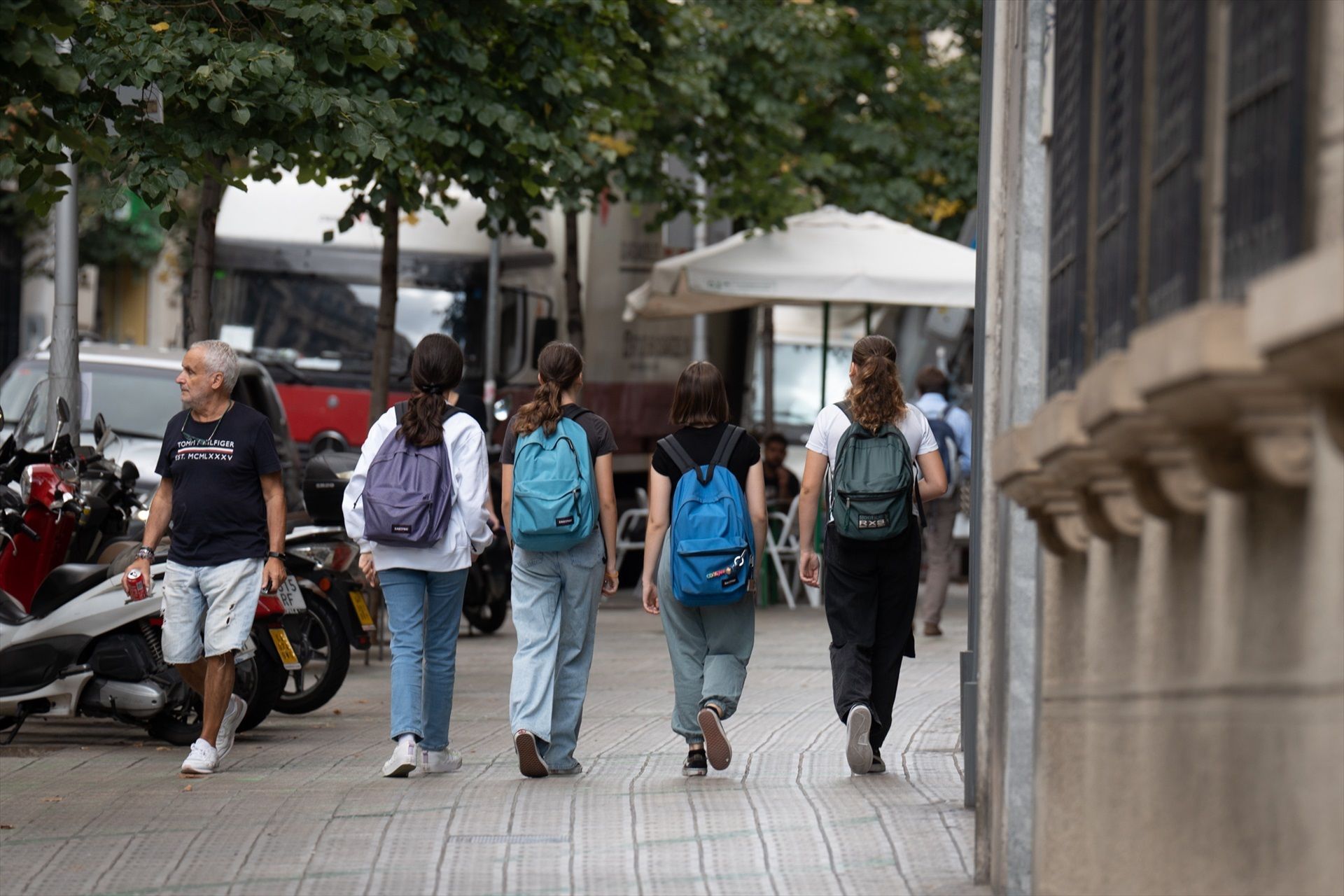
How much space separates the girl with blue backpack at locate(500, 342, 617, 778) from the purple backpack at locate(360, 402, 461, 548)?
254 mm

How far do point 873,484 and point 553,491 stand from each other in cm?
122

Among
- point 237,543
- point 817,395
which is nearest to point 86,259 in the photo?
point 817,395

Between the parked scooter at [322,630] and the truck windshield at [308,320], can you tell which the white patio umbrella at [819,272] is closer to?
the truck windshield at [308,320]

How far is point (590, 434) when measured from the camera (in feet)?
26.7

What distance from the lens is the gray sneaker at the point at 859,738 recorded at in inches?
307

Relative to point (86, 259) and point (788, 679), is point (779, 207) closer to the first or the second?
point (788, 679)

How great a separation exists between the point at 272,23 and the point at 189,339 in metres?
4.29

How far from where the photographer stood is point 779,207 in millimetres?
18000

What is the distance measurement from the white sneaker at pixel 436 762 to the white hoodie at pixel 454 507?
718 mm

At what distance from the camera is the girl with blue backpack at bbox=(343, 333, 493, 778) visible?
26.0ft

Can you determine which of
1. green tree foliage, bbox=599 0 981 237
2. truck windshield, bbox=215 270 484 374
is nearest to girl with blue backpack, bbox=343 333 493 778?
green tree foliage, bbox=599 0 981 237

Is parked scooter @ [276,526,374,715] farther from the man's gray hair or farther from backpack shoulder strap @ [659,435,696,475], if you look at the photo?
backpack shoulder strap @ [659,435,696,475]

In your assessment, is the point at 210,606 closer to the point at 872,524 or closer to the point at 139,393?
the point at 872,524

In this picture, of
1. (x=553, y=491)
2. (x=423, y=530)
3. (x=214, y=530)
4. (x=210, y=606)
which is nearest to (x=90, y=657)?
(x=210, y=606)
